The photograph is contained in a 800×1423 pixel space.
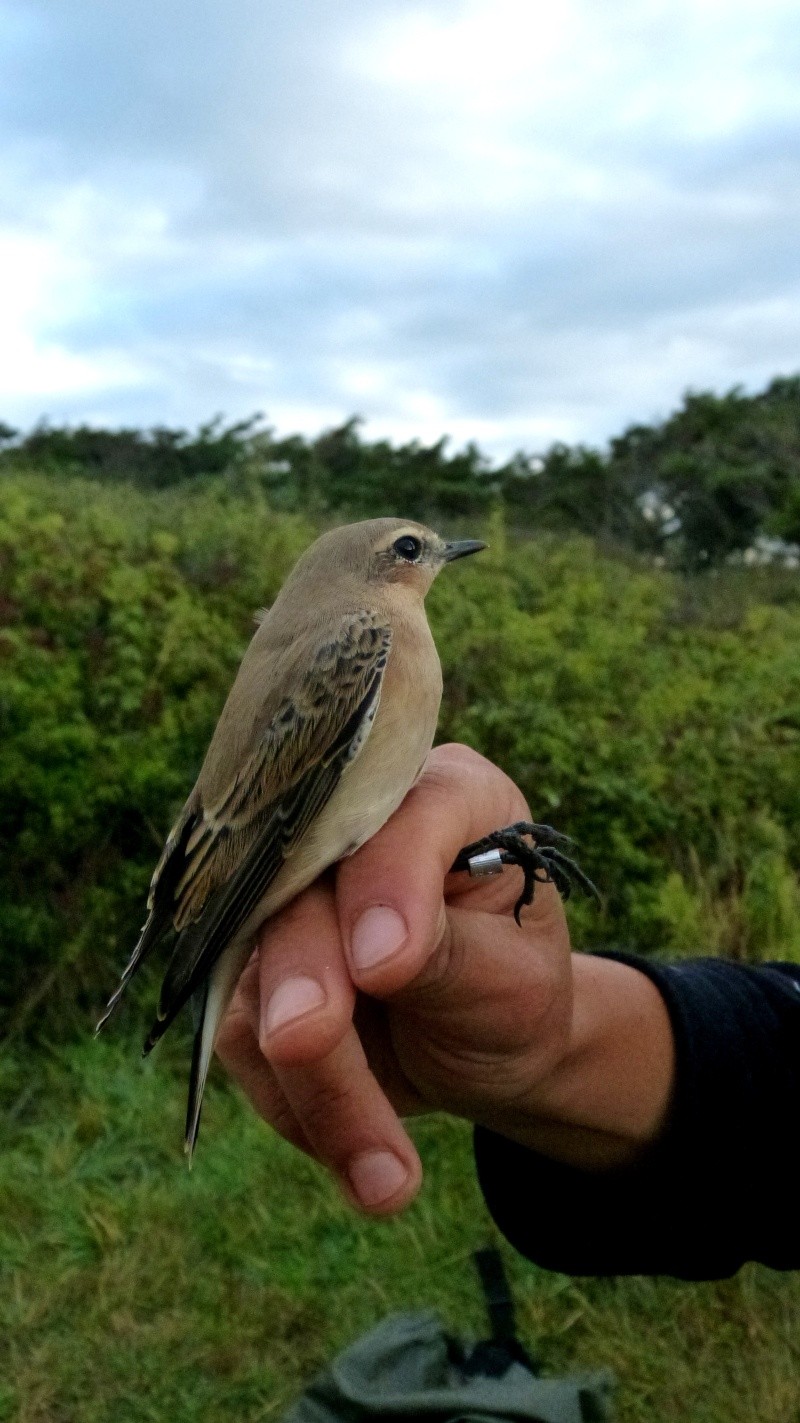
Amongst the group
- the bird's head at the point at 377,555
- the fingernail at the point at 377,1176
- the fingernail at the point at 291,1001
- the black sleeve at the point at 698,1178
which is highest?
the bird's head at the point at 377,555

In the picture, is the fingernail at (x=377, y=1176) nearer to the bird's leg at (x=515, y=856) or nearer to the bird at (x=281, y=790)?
the bird at (x=281, y=790)

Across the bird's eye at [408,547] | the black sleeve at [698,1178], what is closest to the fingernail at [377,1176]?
the black sleeve at [698,1178]

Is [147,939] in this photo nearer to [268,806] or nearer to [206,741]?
[268,806]

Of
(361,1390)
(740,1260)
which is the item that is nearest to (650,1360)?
(361,1390)

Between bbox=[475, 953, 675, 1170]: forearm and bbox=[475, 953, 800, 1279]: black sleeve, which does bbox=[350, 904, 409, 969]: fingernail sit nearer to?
bbox=[475, 953, 675, 1170]: forearm

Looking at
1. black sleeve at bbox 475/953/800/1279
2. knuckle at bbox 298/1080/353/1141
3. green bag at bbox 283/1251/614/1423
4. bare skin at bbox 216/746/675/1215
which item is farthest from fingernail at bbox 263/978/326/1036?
green bag at bbox 283/1251/614/1423

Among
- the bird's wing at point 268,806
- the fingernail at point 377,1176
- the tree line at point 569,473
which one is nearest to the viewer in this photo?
the fingernail at point 377,1176
